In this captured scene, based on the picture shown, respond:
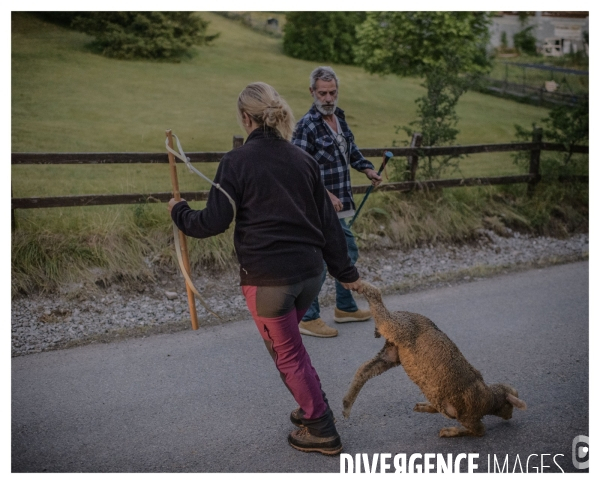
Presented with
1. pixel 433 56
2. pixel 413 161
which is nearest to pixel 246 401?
pixel 413 161

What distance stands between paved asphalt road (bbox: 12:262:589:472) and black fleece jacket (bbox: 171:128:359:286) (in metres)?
1.08

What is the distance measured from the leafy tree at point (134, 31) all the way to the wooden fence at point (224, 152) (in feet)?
8.74

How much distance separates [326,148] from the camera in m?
5.07

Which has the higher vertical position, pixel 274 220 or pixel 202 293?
pixel 274 220

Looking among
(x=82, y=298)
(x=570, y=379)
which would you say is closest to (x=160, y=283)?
(x=82, y=298)

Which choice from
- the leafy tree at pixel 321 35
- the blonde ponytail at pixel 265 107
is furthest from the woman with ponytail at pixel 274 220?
the leafy tree at pixel 321 35

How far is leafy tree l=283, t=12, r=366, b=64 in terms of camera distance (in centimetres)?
1004

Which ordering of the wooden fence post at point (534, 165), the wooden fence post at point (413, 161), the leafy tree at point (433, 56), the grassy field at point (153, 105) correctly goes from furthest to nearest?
the wooden fence post at point (534, 165)
the leafy tree at point (433, 56)
the wooden fence post at point (413, 161)
the grassy field at point (153, 105)

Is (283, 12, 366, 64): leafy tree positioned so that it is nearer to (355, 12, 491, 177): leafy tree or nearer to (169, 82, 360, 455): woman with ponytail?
(355, 12, 491, 177): leafy tree

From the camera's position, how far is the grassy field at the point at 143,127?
6.62 meters

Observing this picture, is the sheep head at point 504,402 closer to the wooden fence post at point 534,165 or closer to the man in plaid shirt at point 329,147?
the man in plaid shirt at point 329,147

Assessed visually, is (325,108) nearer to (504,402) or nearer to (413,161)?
(504,402)

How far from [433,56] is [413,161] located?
6.81 metres

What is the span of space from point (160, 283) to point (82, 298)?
2.66ft
